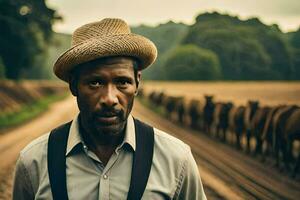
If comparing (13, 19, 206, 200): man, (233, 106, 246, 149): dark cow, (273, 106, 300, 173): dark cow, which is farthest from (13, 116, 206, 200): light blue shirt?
(233, 106, 246, 149): dark cow

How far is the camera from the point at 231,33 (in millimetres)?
40438

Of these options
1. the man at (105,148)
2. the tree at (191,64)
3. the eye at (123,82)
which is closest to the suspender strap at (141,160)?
the man at (105,148)

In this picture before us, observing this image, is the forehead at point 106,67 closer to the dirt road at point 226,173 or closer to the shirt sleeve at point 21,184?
the shirt sleeve at point 21,184

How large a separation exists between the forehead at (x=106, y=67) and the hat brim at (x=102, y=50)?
39 mm

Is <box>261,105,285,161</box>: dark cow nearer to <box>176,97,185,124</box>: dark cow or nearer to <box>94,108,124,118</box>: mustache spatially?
<box>176,97,185,124</box>: dark cow

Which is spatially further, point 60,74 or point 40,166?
point 60,74

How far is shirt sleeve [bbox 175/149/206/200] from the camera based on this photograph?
2.41m

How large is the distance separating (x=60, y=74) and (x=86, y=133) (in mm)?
378

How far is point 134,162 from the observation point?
7.71 ft

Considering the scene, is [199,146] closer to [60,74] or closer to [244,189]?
[244,189]

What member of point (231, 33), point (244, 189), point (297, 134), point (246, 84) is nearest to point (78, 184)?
point (244, 189)

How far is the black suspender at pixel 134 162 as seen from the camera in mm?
2287

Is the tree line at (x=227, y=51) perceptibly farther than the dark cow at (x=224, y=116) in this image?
Yes

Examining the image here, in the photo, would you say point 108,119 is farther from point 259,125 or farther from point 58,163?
point 259,125
